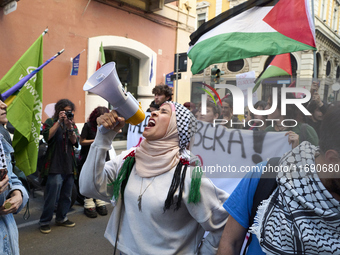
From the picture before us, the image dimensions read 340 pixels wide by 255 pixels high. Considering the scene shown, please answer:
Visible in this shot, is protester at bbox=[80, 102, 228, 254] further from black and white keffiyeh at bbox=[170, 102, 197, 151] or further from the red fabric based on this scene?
the red fabric

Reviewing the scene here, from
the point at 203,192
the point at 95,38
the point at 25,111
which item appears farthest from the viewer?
the point at 95,38

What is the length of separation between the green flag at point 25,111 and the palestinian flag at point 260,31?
199 cm

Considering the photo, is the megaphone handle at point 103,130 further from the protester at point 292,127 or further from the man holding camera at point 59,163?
the man holding camera at point 59,163

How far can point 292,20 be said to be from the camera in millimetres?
3146

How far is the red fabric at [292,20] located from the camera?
306cm

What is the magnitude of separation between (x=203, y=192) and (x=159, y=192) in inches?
10.3

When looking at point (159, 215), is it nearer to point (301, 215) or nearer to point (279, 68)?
→ point (301, 215)

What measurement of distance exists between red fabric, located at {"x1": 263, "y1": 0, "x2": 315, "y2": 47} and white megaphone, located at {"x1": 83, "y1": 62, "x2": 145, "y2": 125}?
2.13 m

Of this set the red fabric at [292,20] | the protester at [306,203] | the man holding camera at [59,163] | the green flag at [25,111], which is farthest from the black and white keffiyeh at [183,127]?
the man holding camera at [59,163]

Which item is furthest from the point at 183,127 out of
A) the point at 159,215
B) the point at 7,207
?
the point at 7,207

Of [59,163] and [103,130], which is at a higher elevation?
[103,130]

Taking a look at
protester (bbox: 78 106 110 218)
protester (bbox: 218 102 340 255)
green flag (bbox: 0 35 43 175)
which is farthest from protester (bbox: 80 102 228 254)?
protester (bbox: 78 106 110 218)

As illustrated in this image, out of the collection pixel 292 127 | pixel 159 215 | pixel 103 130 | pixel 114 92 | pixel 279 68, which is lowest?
pixel 159 215

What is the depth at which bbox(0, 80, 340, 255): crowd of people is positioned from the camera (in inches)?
39.6
